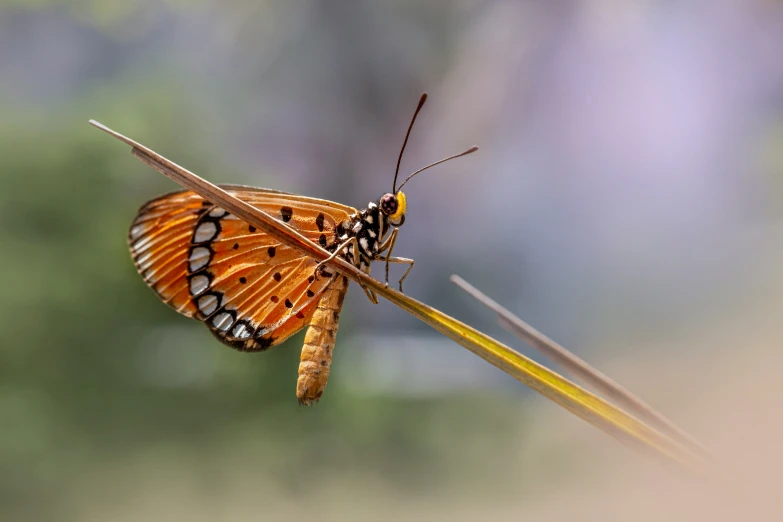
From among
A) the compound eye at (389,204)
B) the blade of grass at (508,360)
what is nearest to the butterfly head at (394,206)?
the compound eye at (389,204)

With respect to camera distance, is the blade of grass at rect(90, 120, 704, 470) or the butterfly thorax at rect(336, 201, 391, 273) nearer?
the blade of grass at rect(90, 120, 704, 470)

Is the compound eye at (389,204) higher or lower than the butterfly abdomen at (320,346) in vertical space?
higher

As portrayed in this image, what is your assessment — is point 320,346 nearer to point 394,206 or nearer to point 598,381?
point 394,206

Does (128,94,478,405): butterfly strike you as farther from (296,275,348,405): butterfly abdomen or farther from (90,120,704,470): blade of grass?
(90,120,704,470): blade of grass

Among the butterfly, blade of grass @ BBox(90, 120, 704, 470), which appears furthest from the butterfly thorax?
blade of grass @ BBox(90, 120, 704, 470)

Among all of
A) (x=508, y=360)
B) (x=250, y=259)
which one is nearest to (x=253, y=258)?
(x=250, y=259)

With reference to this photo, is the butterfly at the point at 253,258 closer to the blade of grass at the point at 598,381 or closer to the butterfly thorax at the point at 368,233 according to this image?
the butterfly thorax at the point at 368,233
